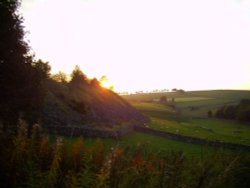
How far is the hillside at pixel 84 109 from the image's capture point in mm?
33797

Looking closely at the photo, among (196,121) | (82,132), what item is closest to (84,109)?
(82,132)

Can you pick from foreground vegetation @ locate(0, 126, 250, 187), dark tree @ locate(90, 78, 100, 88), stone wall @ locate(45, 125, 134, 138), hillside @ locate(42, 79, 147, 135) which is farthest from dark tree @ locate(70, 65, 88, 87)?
foreground vegetation @ locate(0, 126, 250, 187)

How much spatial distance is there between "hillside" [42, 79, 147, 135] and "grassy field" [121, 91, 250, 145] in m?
6.43

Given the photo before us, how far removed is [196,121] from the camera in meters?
80.6

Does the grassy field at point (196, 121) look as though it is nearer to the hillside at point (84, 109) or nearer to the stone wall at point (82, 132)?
the hillside at point (84, 109)

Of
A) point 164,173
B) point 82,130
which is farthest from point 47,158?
point 82,130

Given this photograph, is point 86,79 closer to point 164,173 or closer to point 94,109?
point 94,109

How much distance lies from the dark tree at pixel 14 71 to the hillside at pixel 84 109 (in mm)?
7326

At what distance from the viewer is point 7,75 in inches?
821

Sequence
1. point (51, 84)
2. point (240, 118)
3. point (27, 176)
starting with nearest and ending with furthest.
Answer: point (27, 176)
point (51, 84)
point (240, 118)

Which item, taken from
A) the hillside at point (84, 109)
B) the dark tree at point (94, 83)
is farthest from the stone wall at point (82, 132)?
the dark tree at point (94, 83)

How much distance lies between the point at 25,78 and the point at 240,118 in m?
69.2

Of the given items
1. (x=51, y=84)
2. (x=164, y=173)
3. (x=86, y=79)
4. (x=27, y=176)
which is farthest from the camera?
(x=86, y=79)

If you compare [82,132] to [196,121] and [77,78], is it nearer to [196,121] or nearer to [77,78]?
[77,78]
